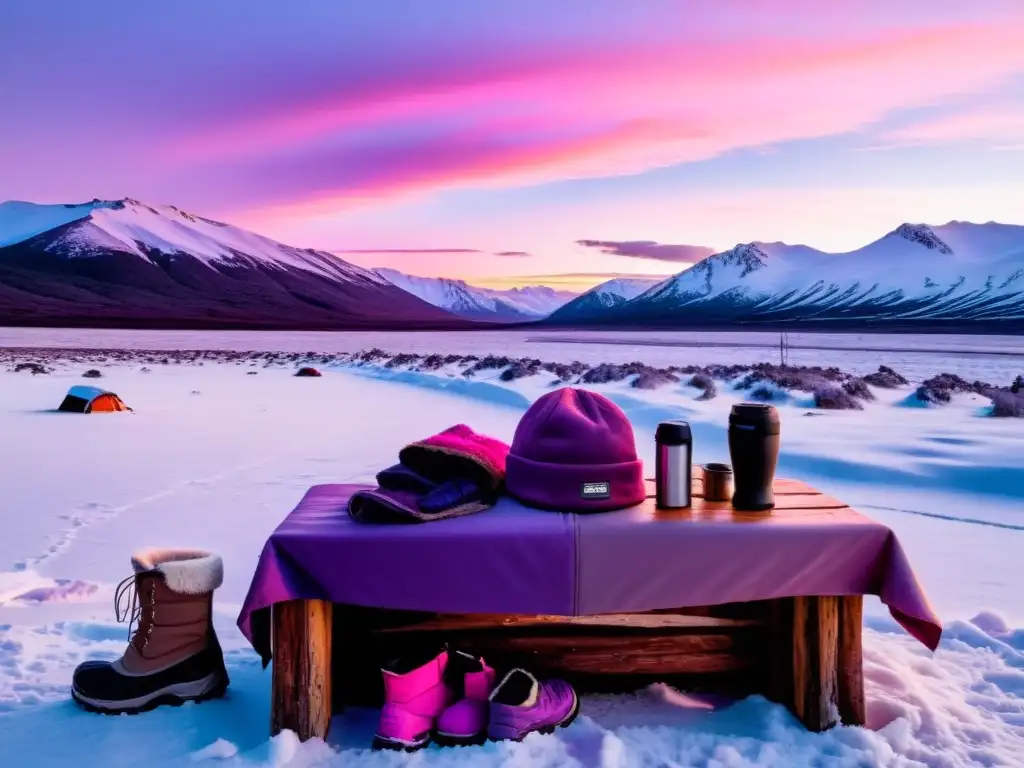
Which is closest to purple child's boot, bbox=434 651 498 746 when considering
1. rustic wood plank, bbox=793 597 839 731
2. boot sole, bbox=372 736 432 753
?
boot sole, bbox=372 736 432 753

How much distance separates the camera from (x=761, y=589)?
9.60ft

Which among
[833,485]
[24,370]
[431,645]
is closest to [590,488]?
[431,645]

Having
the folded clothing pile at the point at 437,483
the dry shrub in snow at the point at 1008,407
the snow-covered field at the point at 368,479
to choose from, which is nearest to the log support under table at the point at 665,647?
the snow-covered field at the point at 368,479

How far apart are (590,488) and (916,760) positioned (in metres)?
1.40

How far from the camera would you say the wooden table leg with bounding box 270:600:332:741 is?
9.49ft

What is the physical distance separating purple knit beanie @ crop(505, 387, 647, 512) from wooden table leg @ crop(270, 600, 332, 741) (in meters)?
0.85

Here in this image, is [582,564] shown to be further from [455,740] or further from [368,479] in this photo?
[368,479]

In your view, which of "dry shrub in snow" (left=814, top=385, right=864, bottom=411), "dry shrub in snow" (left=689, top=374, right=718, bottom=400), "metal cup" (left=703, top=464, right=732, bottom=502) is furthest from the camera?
"dry shrub in snow" (left=689, top=374, right=718, bottom=400)

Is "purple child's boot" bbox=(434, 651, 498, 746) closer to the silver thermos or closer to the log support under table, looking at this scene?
the log support under table

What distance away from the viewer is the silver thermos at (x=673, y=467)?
3.12m

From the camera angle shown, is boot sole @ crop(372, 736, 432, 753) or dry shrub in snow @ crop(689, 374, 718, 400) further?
dry shrub in snow @ crop(689, 374, 718, 400)

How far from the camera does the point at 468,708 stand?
3.00 m

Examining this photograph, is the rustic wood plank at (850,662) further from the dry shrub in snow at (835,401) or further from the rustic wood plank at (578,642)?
the dry shrub in snow at (835,401)

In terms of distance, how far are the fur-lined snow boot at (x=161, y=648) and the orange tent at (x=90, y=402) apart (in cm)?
1264
